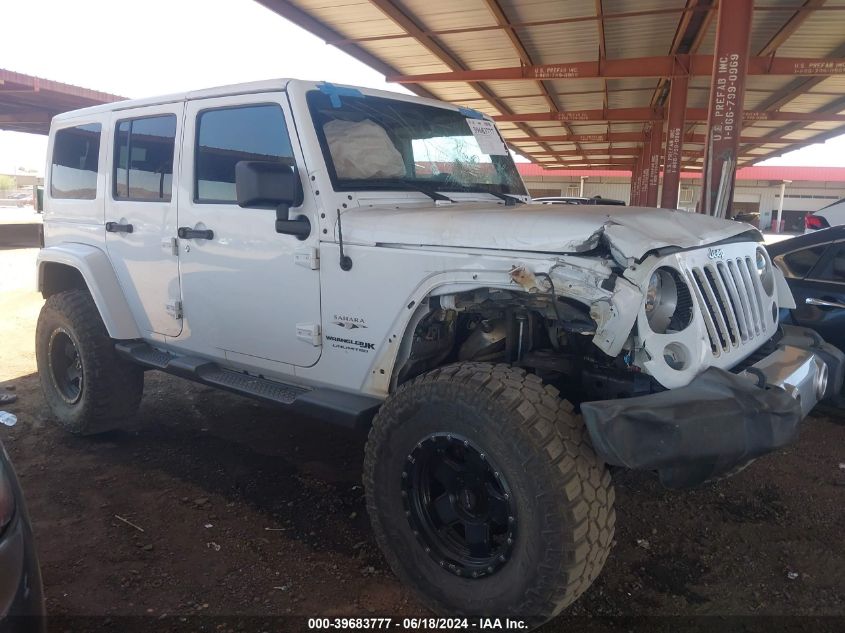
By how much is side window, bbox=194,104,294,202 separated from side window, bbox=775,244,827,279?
12.7 feet

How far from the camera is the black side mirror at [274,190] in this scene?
2.72 metres

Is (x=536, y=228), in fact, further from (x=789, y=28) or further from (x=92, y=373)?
(x=789, y=28)

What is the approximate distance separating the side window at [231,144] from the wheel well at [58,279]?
5.29 ft

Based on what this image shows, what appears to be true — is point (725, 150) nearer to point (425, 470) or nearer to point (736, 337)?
point (736, 337)

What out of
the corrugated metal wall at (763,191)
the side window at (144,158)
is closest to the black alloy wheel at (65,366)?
the side window at (144,158)

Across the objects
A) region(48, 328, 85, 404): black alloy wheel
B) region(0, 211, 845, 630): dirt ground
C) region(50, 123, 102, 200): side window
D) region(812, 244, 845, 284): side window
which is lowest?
region(0, 211, 845, 630): dirt ground

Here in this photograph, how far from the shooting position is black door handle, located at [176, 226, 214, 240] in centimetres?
345

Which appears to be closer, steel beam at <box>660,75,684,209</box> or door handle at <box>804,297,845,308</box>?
door handle at <box>804,297,845,308</box>

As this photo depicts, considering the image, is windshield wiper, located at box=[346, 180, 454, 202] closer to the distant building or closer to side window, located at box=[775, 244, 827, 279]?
side window, located at box=[775, 244, 827, 279]

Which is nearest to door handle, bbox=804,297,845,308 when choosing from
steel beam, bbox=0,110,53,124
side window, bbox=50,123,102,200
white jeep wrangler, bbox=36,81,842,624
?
white jeep wrangler, bbox=36,81,842,624

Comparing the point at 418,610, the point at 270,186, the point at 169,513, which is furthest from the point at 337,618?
the point at 270,186

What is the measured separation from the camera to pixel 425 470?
262 centimetres

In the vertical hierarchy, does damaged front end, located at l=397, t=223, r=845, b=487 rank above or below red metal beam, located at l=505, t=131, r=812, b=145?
below

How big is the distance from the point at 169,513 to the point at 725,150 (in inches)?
337
